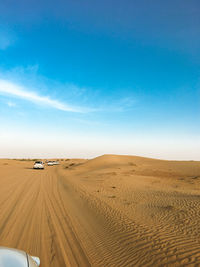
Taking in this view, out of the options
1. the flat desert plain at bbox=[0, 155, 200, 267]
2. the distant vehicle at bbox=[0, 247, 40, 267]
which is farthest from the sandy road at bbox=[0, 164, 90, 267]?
the distant vehicle at bbox=[0, 247, 40, 267]

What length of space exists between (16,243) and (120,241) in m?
3.40

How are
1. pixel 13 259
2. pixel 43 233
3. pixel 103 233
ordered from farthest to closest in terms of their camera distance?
pixel 103 233 → pixel 43 233 → pixel 13 259

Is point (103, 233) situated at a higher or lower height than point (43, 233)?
lower

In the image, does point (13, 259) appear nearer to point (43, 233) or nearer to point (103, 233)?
point (43, 233)

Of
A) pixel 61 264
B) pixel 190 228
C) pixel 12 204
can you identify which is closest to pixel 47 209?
pixel 12 204

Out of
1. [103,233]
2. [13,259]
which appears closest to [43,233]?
[103,233]

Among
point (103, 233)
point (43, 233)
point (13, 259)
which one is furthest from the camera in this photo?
point (103, 233)

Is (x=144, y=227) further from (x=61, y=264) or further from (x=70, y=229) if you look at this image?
(x=61, y=264)

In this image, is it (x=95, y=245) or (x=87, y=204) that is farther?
(x=87, y=204)

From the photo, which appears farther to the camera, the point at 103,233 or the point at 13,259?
the point at 103,233

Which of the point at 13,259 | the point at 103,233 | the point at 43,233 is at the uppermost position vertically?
the point at 13,259

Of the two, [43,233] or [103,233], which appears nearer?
[43,233]

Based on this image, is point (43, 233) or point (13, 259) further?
point (43, 233)

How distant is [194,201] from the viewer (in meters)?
11.0
